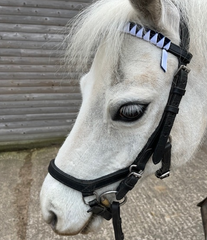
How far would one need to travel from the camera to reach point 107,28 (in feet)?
3.47

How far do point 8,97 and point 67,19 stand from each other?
4.55ft

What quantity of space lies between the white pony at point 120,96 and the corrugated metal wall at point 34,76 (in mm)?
2292

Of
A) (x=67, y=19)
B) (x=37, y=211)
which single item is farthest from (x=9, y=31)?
(x=37, y=211)

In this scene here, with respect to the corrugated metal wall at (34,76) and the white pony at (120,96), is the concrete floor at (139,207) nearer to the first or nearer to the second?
the corrugated metal wall at (34,76)

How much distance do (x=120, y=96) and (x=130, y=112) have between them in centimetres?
8

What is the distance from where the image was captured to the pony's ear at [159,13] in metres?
0.92

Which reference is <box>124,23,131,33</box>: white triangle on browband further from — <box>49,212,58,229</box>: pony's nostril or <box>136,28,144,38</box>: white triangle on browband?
<box>49,212,58,229</box>: pony's nostril

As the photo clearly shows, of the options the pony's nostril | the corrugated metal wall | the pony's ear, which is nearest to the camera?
the pony's ear

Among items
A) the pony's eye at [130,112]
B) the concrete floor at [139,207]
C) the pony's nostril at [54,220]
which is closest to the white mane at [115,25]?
the pony's eye at [130,112]

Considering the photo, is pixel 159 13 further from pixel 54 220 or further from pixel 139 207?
pixel 139 207

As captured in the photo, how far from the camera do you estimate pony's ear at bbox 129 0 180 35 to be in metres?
0.92

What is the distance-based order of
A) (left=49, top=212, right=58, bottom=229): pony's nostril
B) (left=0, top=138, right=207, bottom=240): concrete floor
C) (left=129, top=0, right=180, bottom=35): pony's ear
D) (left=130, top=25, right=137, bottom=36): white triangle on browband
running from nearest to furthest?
1. (left=129, top=0, right=180, bottom=35): pony's ear
2. (left=130, top=25, right=137, bottom=36): white triangle on browband
3. (left=49, top=212, right=58, bottom=229): pony's nostril
4. (left=0, top=138, right=207, bottom=240): concrete floor

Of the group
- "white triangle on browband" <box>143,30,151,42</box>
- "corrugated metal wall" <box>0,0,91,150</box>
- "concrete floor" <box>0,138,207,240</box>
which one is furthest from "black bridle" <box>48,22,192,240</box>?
"corrugated metal wall" <box>0,0,91,150</box>

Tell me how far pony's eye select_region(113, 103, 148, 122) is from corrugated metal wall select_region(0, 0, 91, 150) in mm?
2469
